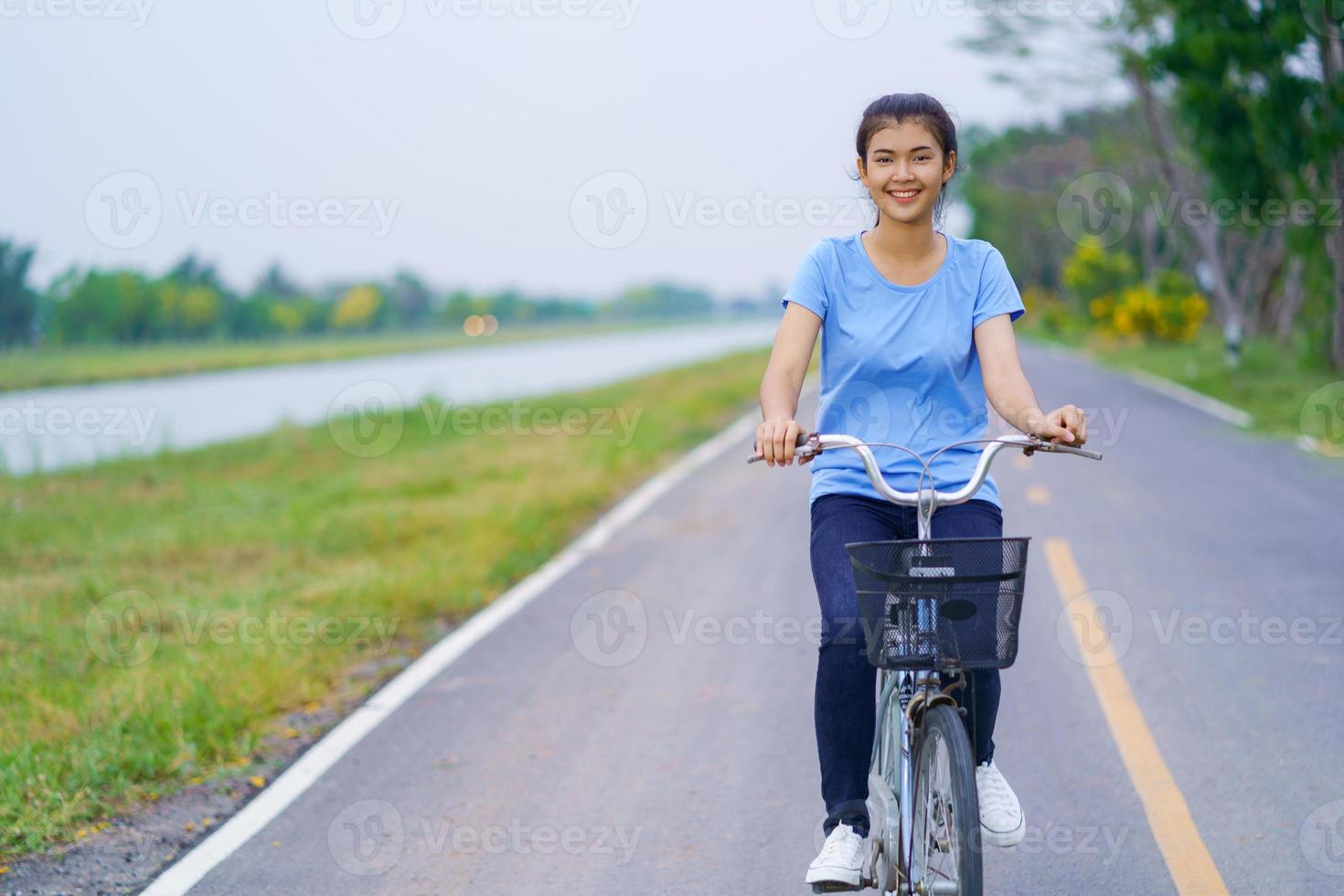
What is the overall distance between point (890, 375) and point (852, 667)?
75 cm

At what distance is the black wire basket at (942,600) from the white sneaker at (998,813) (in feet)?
1.75

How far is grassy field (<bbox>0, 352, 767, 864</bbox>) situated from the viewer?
507 centimetres

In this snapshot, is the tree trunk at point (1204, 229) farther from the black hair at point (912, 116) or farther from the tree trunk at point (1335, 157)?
the black hair at point (912, 116)

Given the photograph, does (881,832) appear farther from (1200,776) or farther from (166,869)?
(166,869)

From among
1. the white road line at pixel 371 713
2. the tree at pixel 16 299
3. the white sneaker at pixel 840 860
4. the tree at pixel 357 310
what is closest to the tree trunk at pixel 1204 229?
the white road line at pixel 371 713

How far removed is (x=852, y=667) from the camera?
322cm

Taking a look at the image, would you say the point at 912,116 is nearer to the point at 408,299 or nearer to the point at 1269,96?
the point at 1269,96

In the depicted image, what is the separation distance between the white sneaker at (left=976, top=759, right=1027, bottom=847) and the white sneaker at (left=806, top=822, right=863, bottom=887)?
0.32m

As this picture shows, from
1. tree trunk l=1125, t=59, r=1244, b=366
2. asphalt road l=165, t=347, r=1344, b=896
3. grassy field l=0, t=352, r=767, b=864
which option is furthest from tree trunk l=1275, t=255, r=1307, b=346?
asphalt road l=165, t=347, r=1344, b=896

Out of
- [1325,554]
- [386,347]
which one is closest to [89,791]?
[1325,554]

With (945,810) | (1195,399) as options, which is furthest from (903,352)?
(1195,399)

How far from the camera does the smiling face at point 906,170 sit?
3268mm

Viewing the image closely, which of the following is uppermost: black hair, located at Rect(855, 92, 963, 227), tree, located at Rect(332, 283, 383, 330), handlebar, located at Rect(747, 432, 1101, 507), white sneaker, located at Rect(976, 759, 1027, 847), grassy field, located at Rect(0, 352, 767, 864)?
tree, located at Rect(332, 283, 383, 330)

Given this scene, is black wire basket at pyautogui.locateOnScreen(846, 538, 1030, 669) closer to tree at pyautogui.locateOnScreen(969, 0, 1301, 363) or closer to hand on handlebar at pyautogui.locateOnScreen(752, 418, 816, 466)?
hand on handlebar at pyautogui.locateOnScreen(752, 418, 816, 466)
